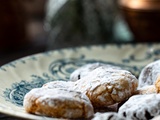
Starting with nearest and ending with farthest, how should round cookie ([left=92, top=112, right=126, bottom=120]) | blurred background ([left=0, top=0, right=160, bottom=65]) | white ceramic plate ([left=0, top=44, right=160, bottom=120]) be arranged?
1. round cookie ([left=92, top=112, right=126, bottom=120])
2. white ceramic plate ([left=0, top=44, right=160, bottom=120])
3. blurred background ([left=0, top=0, right=160, bottom=65])

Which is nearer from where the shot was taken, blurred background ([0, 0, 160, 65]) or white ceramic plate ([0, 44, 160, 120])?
white ceramic plate ([0, 44, 160, 120])

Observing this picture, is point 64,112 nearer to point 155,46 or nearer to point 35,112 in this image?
point 35,112

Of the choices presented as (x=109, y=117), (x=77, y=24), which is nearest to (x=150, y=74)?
(x=109, y=117)

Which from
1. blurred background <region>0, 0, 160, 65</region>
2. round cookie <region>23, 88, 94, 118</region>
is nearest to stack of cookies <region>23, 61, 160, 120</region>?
round cookie <region>23, 88, 94, 118</region>

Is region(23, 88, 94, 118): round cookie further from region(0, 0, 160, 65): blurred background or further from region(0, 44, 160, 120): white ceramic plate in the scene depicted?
region(0, 0, 160, 65): blurred background

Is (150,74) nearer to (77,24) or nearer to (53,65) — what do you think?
(53,65)

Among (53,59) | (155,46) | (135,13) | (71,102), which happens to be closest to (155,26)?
(135,13)
